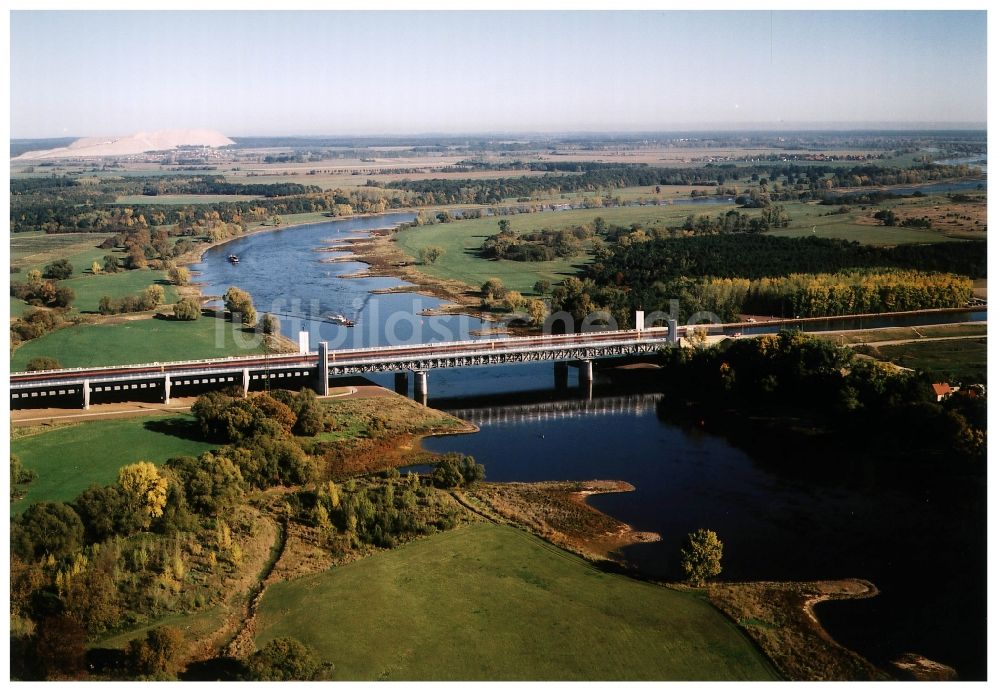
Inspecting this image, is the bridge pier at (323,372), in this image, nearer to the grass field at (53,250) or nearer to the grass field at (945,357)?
the grass field at (945,357)

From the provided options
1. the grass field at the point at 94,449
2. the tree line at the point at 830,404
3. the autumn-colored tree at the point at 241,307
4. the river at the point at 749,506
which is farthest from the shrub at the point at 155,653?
the autumn-colored tree at the point at 241,307

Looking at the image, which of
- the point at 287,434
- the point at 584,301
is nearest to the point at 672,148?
the point at 584,301

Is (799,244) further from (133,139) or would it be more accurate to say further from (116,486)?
(133,139)

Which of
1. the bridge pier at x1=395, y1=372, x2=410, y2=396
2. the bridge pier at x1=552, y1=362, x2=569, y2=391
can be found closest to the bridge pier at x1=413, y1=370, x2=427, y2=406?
the bridge pier at x1=395, y1=372, x2=410, y2=396

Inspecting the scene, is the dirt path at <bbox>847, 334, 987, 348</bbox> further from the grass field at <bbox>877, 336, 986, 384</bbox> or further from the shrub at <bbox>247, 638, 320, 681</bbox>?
the shrub at <bbox>247, 638, 320, 681</bbox>

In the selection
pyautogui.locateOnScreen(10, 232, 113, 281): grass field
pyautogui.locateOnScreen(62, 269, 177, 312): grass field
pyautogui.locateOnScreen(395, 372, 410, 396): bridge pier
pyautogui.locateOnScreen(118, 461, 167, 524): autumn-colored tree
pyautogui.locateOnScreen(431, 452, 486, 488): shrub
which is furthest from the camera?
pyautogui.locateOnScreen(10, 232, 113, 281): grass field

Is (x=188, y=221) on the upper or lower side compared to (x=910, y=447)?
upper
